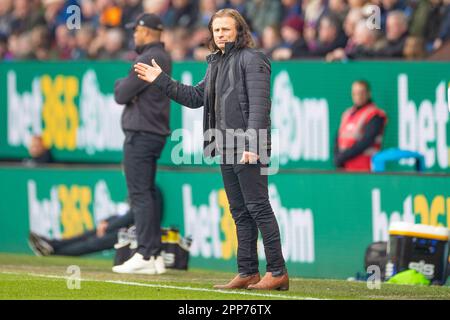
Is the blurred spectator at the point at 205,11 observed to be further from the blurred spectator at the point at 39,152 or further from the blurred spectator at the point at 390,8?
the blurred spectator at the point at 390,8

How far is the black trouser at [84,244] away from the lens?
16.1 metres

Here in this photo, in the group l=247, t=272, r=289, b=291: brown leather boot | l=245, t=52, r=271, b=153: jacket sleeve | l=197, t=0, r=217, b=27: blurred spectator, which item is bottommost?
l=247, t=272, r=289, b=291: brown leather boot

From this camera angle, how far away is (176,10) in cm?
1955

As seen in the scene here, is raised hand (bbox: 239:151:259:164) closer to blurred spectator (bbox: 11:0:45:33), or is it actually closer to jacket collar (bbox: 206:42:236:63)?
jacket collar (bbox: 206:42:236:63)

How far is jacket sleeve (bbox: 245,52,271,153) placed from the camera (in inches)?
400

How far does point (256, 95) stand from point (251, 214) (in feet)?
3.02

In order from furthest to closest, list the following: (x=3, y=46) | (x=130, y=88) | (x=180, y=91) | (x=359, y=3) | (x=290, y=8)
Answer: (x=3, y=46), (x=290, y=8), (x=359, y=3), (x=130, y=88), (x=180, y=91)

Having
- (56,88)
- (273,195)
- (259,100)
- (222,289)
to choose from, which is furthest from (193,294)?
(56,88)

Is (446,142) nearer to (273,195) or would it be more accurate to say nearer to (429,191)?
(429,191)

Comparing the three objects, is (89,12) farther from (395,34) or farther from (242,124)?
(242,124)

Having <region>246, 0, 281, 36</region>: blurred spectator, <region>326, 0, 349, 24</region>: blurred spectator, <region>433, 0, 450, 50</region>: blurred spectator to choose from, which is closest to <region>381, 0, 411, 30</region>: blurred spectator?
<region>433, 0, 450, 50</region>: blurred spectator

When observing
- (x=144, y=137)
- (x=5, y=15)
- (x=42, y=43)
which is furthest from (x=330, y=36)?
(x=5, y=15)

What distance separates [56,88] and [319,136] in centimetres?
445

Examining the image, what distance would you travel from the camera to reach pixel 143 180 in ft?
41.6
